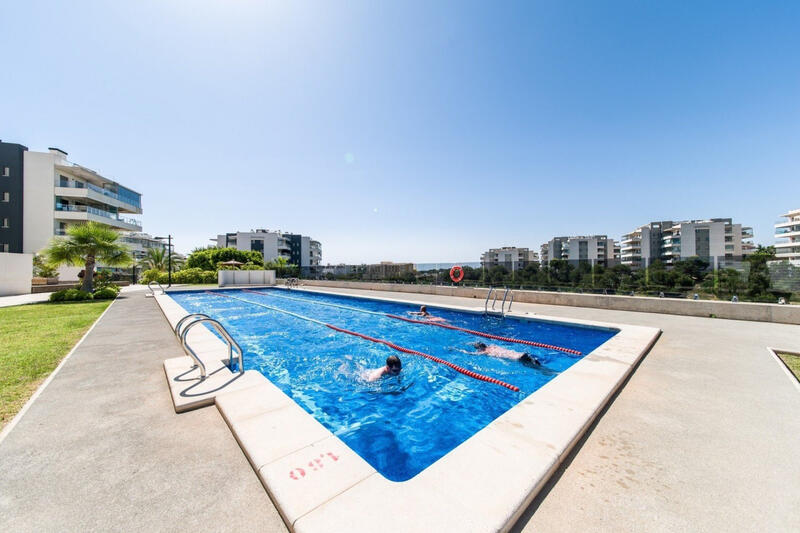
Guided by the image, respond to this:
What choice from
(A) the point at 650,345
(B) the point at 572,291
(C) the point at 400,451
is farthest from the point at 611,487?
(B) the point at 572,291

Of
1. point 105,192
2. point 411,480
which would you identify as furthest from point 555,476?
point 105,192

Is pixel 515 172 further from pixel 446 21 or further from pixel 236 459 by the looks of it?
pixel 236 459

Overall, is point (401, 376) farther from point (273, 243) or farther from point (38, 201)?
point (273, 243)

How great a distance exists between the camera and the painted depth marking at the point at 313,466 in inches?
81.9

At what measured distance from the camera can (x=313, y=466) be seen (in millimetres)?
2197

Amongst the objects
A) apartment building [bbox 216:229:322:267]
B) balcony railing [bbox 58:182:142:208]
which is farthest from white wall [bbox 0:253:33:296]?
apartment building [bbox 216:229:322:267]

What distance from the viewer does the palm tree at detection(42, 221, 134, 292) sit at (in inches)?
571

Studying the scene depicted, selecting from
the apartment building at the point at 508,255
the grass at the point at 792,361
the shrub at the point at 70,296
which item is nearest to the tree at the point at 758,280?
the grass at the point at 792,361

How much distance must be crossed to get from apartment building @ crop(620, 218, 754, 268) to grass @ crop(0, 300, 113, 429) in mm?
73499

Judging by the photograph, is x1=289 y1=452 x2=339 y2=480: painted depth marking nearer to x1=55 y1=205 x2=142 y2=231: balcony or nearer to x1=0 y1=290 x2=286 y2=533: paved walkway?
x1=0 y1=290 x2=286 y2=533: paved walkway

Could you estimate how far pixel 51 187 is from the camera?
27.9 meters

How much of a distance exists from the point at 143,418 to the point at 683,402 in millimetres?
6331

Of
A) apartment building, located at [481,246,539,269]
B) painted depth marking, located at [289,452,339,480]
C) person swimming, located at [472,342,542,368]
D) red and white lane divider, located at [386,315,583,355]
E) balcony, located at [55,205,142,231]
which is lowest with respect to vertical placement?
person swimming, located at [472,342,542,368]

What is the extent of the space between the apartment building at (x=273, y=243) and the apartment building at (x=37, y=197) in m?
35.5
